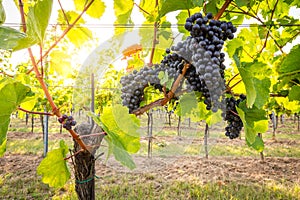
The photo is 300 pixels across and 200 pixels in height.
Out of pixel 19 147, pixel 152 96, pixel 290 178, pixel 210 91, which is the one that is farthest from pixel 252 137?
pixel 19 147

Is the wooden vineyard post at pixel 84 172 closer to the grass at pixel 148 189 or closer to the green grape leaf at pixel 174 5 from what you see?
the green grape leaf at pixel 174 5

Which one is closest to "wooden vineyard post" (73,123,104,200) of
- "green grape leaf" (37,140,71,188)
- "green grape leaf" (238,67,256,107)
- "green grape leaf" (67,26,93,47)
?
"green grape leaf" (37,140,71,188)

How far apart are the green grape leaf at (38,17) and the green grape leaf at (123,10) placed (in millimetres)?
511

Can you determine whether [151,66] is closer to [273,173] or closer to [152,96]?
[152,96]

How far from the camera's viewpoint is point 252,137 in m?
0.73

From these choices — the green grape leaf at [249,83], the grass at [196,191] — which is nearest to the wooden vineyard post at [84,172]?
the green grape leaf at [249,83]

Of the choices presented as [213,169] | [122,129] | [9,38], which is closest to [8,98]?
[9,38]

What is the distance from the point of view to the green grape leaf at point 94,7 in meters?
0.99

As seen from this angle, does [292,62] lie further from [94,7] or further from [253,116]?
[94,7]

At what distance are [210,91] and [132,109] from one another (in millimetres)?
304

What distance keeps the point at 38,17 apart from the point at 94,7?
0.49 metres

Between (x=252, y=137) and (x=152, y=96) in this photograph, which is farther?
(x=152, y=96)

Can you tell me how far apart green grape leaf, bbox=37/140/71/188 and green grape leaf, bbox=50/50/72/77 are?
0.31 m

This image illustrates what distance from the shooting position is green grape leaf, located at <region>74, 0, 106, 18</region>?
99 centimetres
